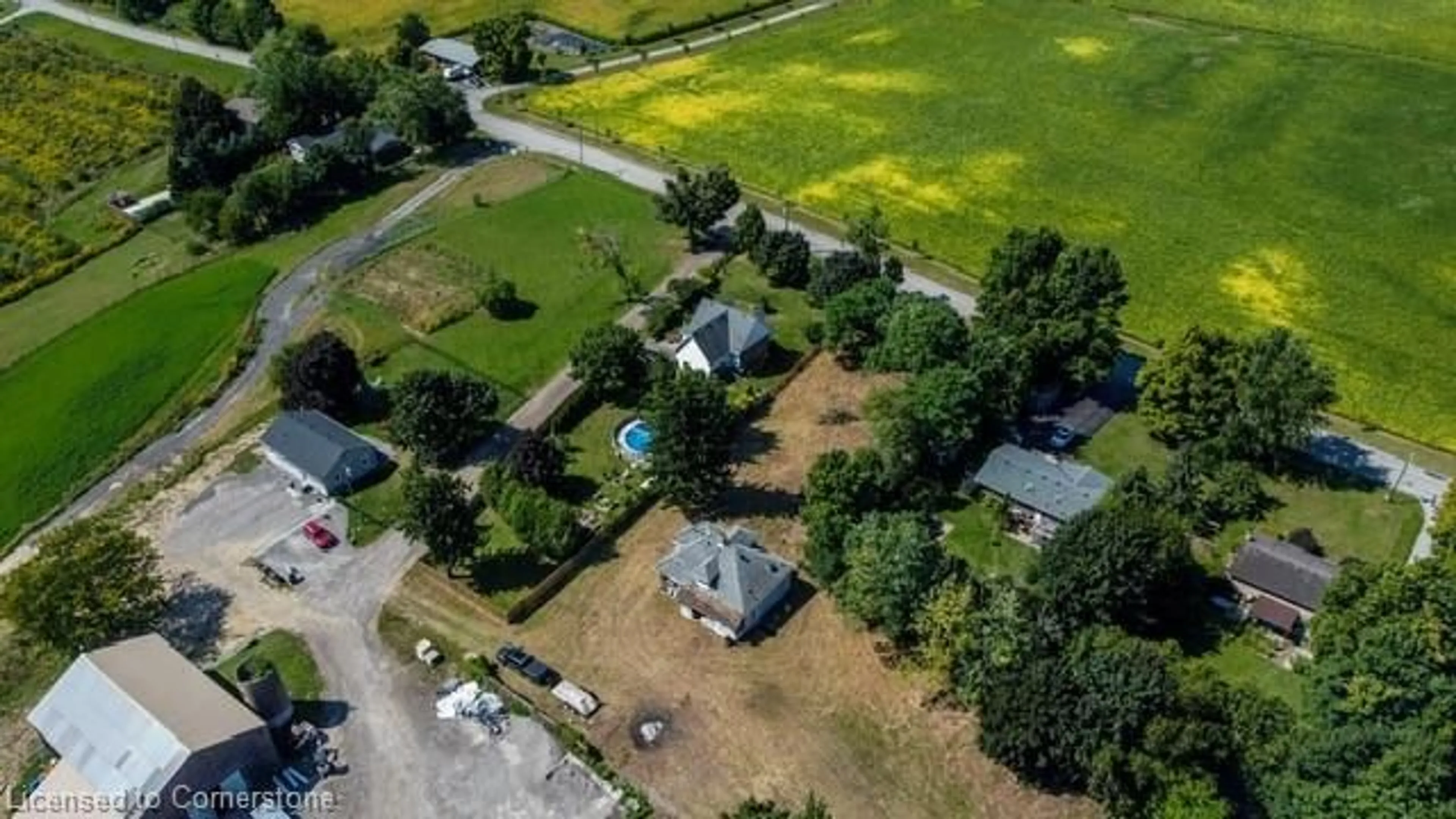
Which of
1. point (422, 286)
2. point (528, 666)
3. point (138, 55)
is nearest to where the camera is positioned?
point (528, 666)

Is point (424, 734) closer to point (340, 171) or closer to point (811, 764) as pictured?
point (811, 764)

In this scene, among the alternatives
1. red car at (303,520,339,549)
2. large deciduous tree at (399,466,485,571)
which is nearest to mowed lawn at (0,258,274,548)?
red car at (303,520,339,549)

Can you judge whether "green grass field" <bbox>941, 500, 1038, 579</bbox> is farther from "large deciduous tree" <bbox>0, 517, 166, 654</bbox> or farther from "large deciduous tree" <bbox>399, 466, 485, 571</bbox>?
"large deciduous tree" <bbox>0, 517, 166, 654</bbox>

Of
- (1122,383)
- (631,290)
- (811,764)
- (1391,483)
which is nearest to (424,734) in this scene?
(811,764)

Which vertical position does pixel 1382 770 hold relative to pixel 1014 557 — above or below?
above

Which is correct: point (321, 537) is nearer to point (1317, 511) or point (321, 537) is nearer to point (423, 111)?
point (423, 111)

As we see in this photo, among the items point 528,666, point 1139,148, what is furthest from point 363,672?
point 1139,148
